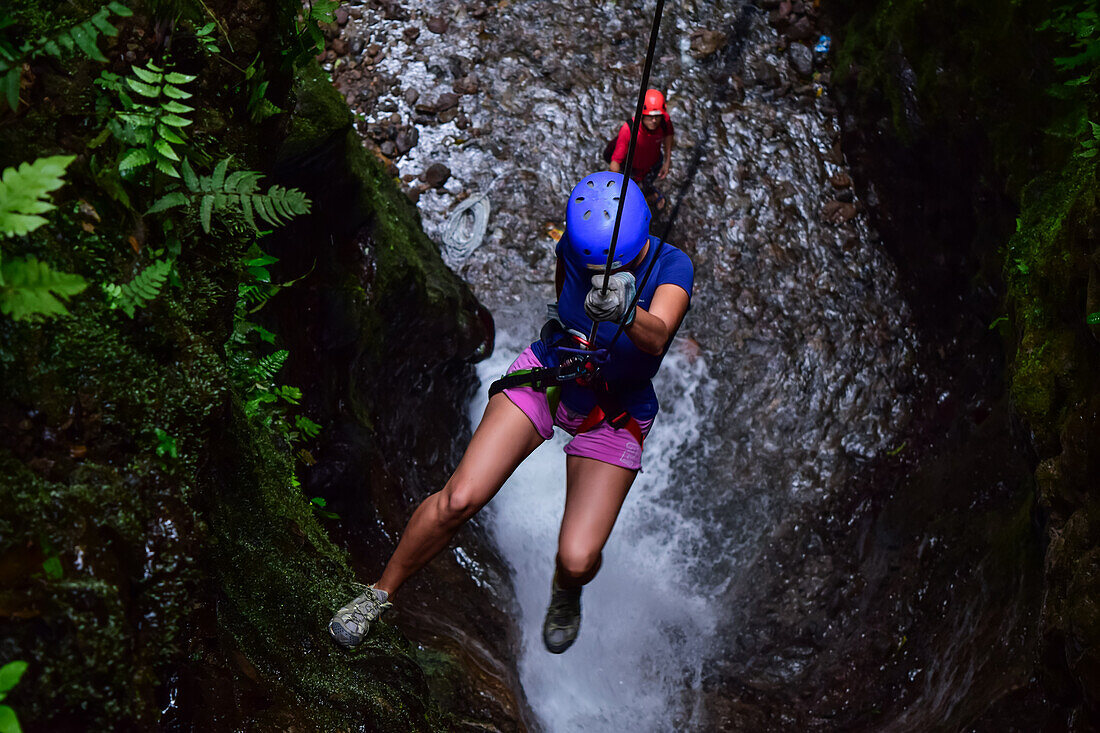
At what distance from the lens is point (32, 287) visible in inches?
70.6

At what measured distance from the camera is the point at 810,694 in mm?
5566

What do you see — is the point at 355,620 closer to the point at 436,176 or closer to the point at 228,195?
the point at 228,195

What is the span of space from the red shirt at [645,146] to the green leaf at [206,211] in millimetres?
4718

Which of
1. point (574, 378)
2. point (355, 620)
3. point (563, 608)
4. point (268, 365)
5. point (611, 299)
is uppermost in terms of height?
point (611, 299)

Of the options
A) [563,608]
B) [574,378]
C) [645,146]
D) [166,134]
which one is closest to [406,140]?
[645,146]

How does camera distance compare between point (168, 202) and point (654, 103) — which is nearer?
point (168, 202)

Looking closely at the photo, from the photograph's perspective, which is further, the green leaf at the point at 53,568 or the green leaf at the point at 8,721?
the green leaf at the point at 53,568

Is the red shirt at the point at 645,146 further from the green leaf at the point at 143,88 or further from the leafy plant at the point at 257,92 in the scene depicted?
the green leaf at the point at 143,88

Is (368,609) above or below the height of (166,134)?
below

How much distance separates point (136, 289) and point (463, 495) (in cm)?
169

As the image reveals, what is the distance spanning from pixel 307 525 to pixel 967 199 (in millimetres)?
5501

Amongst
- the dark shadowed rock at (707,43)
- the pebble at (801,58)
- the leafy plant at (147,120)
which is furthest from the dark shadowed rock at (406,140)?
the leafy plant at (147,120)

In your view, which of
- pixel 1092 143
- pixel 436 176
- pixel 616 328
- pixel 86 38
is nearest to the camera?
pixel 86 38

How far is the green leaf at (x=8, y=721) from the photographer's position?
5.19 feet
